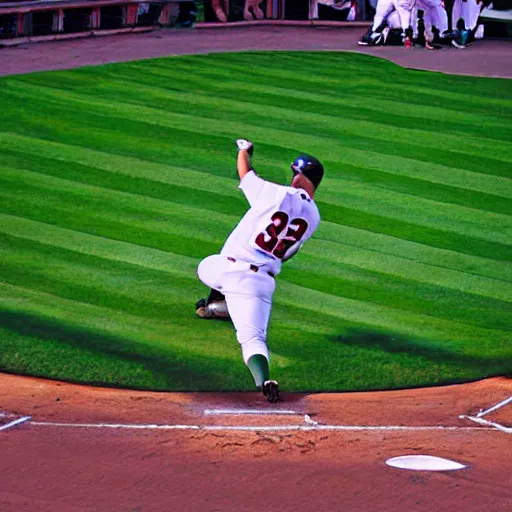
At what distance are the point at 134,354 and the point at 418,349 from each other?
1978mm

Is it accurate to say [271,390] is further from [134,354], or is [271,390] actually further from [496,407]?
[496,407]

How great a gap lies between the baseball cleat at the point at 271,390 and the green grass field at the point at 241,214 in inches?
13.6

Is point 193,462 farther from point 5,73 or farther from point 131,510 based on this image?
point 5,73

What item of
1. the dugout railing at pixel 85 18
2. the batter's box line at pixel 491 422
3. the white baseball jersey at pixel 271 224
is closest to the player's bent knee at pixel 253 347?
the white baseball jersey at pixel 271 224

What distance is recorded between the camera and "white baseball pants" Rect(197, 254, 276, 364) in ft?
25.0

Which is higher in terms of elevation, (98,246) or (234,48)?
(234,48)

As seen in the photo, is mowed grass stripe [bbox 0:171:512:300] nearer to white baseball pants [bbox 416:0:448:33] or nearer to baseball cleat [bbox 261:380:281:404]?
baseball cleat [bbox 261:380:281:404]

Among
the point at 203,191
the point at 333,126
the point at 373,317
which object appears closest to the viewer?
the point at 373,317

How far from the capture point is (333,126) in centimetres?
1479

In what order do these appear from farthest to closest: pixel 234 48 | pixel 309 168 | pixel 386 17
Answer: pixel 386 17 → pixel 234 48 → pixel 309 168

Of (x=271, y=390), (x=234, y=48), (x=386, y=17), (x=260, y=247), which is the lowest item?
(x=271, y=390)

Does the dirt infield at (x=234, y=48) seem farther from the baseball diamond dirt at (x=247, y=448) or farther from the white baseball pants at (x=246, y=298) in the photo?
the baseball diamond dirt at (x=247, y=448)

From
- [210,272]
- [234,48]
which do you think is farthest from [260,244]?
[234,48]

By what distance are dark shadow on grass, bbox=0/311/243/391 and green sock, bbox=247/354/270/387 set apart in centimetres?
36
